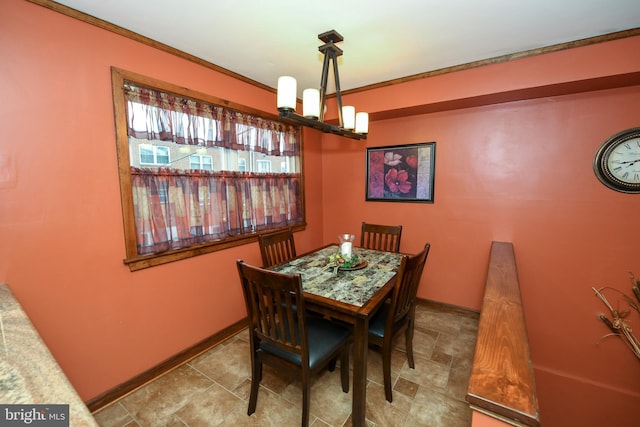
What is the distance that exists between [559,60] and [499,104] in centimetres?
52

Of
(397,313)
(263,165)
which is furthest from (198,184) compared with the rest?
(397,313)

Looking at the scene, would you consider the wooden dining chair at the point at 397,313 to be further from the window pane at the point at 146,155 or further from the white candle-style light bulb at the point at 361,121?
the window pane at the point at 146,155

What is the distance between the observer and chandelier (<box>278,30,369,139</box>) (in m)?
1.45

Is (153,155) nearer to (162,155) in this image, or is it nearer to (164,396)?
(162,155)

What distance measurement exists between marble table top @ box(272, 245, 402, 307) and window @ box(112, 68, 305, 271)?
0.75 m

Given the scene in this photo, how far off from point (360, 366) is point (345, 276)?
578mm

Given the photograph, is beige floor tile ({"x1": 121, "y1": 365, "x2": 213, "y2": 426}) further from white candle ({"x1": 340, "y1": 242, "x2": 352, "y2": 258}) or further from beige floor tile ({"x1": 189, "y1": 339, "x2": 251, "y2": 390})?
white candle ({"x1": 340, "y1": 242, "x2": 352, "y2": 258})

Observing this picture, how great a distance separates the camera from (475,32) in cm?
180

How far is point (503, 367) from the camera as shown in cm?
91

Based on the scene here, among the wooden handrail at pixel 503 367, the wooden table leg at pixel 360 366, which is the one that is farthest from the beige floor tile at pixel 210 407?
the wooden handrail at pixel 503 367

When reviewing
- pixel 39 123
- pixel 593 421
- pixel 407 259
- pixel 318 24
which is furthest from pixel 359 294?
pixel 593 421

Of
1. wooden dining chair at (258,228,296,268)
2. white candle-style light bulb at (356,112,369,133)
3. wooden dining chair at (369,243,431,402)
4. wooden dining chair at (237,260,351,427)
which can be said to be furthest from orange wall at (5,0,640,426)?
wooden dining chair at (369,243,431,402)

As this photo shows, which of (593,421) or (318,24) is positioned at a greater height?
(318,24)

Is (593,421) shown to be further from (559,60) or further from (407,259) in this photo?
(559,60)
